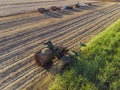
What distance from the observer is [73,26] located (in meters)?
19.6

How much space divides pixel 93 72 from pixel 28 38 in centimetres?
702

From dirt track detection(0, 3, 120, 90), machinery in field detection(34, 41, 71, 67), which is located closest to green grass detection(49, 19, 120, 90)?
machinery in field detection(34, 41, 71, 67)

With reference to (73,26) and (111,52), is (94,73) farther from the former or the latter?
(73,26)

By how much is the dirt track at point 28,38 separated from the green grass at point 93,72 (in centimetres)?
150

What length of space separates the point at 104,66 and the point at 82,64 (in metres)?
0.90

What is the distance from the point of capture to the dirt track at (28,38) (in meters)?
9.98

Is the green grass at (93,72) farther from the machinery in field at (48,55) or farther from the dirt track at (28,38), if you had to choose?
the dirt track at (28,38)

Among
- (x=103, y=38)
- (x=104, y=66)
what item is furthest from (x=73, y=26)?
(x=104, y=66)

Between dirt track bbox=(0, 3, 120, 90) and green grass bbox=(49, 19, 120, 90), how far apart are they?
1.50m

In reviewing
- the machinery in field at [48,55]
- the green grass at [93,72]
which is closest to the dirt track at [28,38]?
the machinery in field at [48,55]

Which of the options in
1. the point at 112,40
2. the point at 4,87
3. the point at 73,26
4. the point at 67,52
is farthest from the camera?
the point at 73,26

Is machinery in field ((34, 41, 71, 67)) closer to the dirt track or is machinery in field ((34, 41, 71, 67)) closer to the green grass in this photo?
the dirt track

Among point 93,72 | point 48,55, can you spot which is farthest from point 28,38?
point 93,72

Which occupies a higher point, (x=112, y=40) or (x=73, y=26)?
(x=112, y=40)
